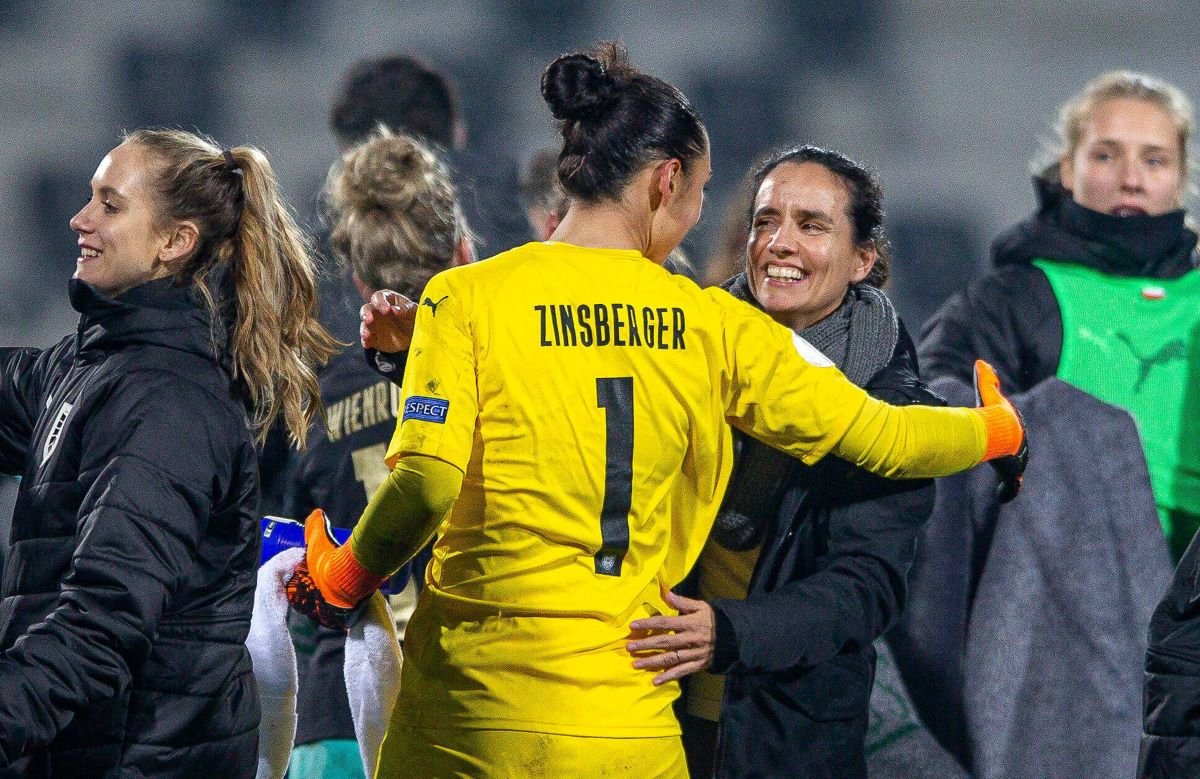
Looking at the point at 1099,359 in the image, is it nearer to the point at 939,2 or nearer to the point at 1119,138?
the point at 1119,138

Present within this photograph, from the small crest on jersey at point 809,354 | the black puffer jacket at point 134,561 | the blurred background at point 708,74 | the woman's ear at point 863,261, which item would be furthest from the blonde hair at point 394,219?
the blurred background at point 708,74

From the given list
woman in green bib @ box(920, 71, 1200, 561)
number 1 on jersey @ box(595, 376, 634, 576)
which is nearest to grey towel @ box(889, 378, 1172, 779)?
woman in green bib @ box(920, 71, 1200, 561)

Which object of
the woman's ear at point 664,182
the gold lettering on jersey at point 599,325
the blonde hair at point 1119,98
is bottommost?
the gold lettering on jersey at point 599,325

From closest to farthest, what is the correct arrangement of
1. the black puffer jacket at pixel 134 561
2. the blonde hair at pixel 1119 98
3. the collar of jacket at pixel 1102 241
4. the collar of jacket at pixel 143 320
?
1. the black puffer jacket at pixel 134 561
2. the collar of jacket at pixel 143 320
3. the collar of jacket at pixel 1102 241
4. the blonde hair at pixel 1119 98

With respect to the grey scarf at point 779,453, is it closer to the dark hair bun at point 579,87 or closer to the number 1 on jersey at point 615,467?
the number 1 on jersey at point 615,467

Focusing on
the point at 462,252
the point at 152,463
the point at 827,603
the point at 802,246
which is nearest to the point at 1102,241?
the point at 802,246

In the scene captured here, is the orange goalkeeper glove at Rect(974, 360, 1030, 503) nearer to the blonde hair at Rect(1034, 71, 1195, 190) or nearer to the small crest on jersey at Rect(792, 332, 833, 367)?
the small crest on jersey at Rect(792, 332, 833, 367)

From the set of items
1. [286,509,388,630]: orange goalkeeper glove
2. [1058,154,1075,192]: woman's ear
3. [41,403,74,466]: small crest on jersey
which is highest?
[1058,154,1075,192]: woman's ear

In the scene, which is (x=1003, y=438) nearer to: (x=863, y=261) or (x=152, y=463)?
(x=863, y=261)

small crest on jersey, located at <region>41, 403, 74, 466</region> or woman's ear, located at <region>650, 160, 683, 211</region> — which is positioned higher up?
woman's ear, located at <region>650, 160, 683, 211</region>

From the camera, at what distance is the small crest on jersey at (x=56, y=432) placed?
2.11m

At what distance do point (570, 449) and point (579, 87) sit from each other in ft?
1.57

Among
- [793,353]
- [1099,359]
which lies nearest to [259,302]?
[793,353]

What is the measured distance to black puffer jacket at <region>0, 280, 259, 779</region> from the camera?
1931 millimetres
